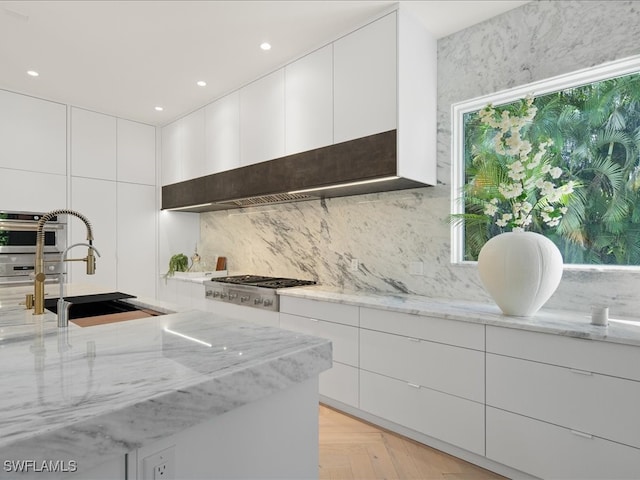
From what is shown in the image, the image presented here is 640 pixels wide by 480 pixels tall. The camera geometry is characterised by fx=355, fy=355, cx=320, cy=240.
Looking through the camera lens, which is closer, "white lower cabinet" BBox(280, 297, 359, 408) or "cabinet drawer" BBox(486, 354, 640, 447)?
"cabinet drawer" BBox(486, 354, 640, 447)

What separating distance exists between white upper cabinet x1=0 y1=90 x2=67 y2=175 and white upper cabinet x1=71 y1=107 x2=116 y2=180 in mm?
98

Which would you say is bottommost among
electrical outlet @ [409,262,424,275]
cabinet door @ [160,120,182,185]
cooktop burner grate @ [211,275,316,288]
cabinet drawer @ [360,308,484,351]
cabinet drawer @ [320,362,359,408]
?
cabinet drawer @ [320,362,359,408]

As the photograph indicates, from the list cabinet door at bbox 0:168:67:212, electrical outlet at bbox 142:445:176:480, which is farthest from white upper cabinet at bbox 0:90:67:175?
electrical outlet at bbox 142:445:176:480

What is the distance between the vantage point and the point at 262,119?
3.25 meters

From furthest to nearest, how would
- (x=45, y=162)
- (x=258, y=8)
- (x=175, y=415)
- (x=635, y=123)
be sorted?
1. (x=45, y=162)
2. (x=258, y=8)
3. (x=635, y=123)
4. (x=175, y=415)

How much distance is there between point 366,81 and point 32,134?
346 cm

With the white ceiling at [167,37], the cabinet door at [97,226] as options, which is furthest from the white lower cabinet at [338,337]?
the cabinet door at [97,226]

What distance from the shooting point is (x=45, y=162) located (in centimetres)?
370

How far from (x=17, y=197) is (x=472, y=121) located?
425 cm

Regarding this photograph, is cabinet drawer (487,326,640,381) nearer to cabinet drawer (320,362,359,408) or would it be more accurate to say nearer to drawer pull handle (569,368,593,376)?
drawer pull handle (569,368,593,376)

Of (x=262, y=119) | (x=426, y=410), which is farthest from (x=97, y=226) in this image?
(x=426, y=410)

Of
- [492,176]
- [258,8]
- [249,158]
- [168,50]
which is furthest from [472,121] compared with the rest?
[168,50]

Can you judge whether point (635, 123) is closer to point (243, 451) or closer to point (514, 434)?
point (514, 434)

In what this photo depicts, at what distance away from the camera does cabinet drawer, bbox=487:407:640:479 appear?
5.03ft
